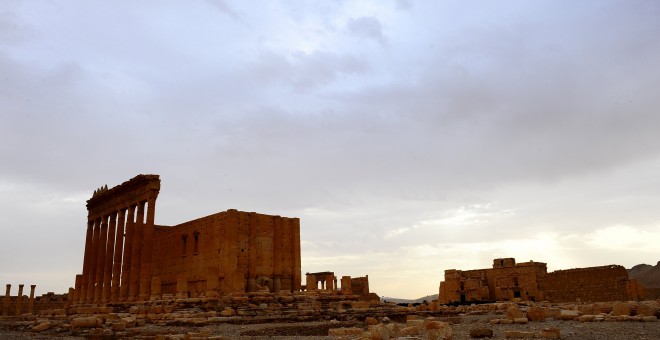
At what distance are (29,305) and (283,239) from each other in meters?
27.6

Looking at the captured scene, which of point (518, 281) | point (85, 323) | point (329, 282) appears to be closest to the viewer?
point (85, 323)

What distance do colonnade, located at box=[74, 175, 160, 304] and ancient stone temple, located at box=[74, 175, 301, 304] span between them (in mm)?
62

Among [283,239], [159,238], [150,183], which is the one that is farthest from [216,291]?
[159,238]

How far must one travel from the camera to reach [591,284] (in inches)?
1542

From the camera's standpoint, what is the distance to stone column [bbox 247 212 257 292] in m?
31.0

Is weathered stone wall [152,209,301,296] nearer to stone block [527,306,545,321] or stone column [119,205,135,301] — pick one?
stone column [119,205,135,301]

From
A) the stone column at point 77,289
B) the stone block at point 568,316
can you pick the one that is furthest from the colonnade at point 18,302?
the stone block at point 568,316

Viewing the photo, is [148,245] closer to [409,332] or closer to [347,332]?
[347,332]

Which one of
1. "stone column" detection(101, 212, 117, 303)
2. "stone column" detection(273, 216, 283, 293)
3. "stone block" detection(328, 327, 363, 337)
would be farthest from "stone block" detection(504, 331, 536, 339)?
"stone column" detection(101, 212, 117, 303)

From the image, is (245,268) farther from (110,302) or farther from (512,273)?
(512,273)

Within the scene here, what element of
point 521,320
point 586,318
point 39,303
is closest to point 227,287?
→ point 521,320

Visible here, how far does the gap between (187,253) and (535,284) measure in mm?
29553

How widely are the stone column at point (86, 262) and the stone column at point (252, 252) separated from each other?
53.5 feet

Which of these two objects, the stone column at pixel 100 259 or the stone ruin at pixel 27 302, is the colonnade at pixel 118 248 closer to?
the stone column at pixel 100 259
